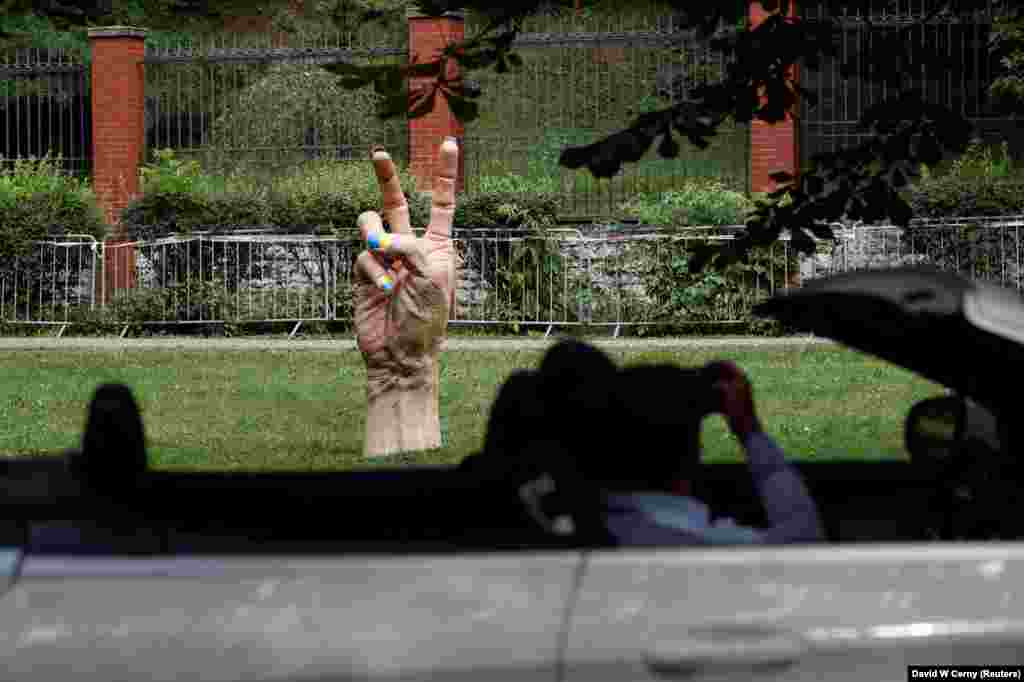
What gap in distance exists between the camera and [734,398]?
3562 millimetres

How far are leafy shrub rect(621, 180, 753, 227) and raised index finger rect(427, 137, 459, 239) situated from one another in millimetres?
9430

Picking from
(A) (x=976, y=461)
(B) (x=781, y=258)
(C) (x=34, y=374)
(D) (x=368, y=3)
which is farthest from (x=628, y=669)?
(D) (x=368, y=3)

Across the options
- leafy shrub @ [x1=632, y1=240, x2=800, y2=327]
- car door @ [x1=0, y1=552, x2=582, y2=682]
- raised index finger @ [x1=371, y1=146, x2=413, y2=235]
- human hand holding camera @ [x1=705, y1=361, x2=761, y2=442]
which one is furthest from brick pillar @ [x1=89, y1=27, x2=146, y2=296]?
car door @ [x1=0, y1=552, x2=582, y2=682]

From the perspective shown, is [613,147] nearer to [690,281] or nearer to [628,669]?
[628,669]

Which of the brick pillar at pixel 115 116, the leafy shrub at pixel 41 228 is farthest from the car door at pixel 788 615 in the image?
the brick pillar at pixel 115 116

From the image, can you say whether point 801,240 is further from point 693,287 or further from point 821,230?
point 693,287

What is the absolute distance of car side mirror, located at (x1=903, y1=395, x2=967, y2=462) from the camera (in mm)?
3973

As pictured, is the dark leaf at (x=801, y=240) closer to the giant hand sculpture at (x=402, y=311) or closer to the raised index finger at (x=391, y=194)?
the giant hand sculpture at (x=402, y=311)

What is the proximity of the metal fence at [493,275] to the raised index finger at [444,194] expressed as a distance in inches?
331

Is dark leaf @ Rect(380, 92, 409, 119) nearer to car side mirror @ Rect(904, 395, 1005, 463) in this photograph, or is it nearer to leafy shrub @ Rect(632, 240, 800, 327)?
car side mirror @ Rect(904, 395, 1005, 463)

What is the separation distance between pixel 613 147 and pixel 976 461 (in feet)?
12.3

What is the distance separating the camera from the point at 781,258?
19266mm

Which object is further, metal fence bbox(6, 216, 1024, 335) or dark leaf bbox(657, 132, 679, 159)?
metal fence bbox(6, 216, 1024, 335)

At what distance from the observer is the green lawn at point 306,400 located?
11.2 m
